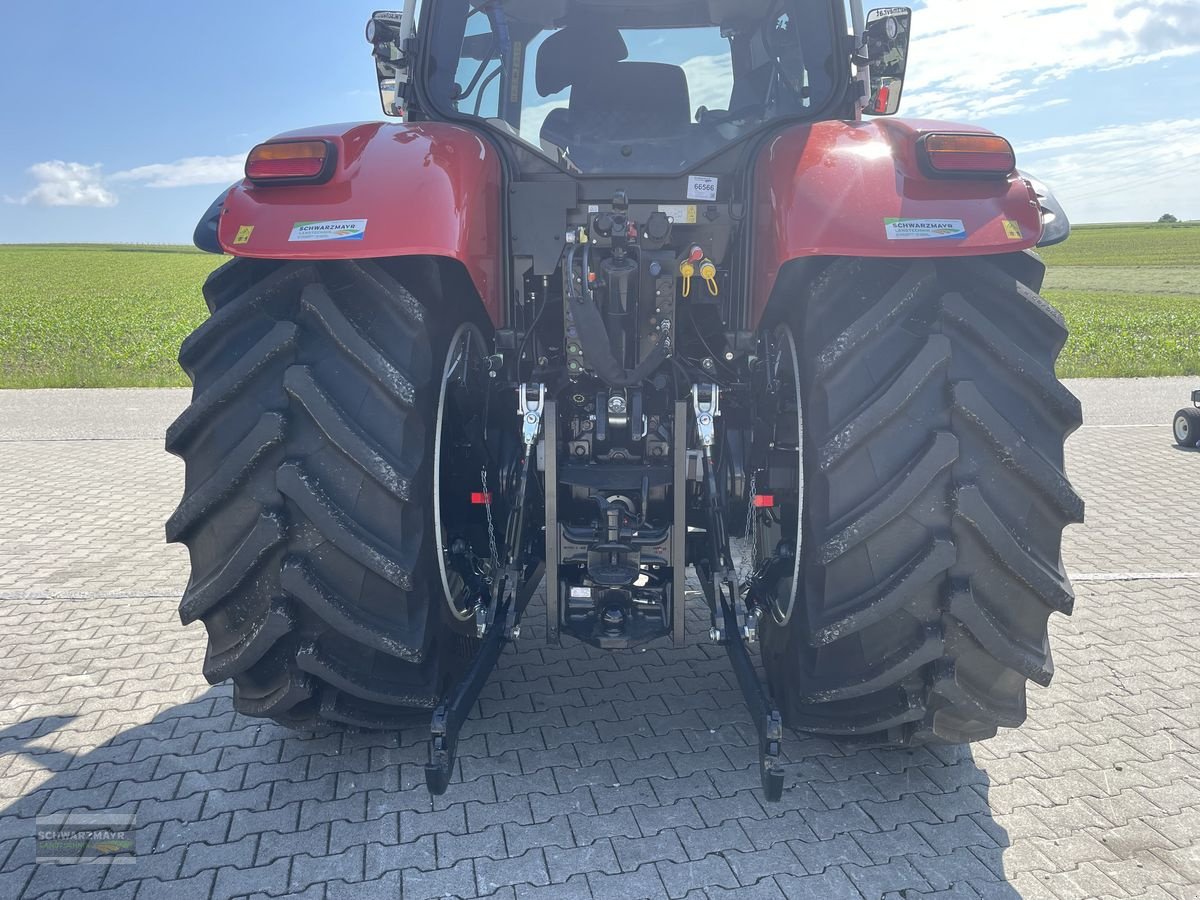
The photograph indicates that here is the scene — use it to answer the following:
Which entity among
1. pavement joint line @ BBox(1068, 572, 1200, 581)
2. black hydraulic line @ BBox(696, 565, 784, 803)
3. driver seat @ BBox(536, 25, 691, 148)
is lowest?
pavement joint line @ BBox(1068, 572, 1200, 581)

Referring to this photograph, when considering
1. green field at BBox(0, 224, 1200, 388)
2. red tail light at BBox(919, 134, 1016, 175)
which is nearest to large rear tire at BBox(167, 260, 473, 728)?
red tail light at BBox(919, 134, 1016, 175)

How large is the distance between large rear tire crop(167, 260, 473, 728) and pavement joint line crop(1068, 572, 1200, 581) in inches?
147

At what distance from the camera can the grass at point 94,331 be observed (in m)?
12.1

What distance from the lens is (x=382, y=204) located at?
2.40 metres

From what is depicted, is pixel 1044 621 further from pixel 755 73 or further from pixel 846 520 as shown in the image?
pixel 755 73

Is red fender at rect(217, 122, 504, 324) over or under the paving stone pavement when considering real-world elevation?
over

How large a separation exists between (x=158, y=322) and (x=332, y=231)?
1798 centimetres

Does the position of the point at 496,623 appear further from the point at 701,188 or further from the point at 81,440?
the point at 81,440

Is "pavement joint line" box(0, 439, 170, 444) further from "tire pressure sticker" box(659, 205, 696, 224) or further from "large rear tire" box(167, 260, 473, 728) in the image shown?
"tire pressure sticker" box(659, 205, 696, 224)

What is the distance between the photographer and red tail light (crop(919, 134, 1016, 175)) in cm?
240

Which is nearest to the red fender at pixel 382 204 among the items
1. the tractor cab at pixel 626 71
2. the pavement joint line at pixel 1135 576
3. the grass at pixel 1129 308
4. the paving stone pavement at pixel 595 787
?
the tractor cab at pixel 626 71

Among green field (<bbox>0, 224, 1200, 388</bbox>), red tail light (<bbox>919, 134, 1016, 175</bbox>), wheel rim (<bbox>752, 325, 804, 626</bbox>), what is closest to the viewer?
red tail light (<bbox>919, 134, 1016, 175</bbox>)

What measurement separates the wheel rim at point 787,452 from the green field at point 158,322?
1094 cm

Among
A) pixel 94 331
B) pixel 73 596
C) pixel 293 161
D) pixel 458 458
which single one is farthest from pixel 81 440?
pixel 94 331
